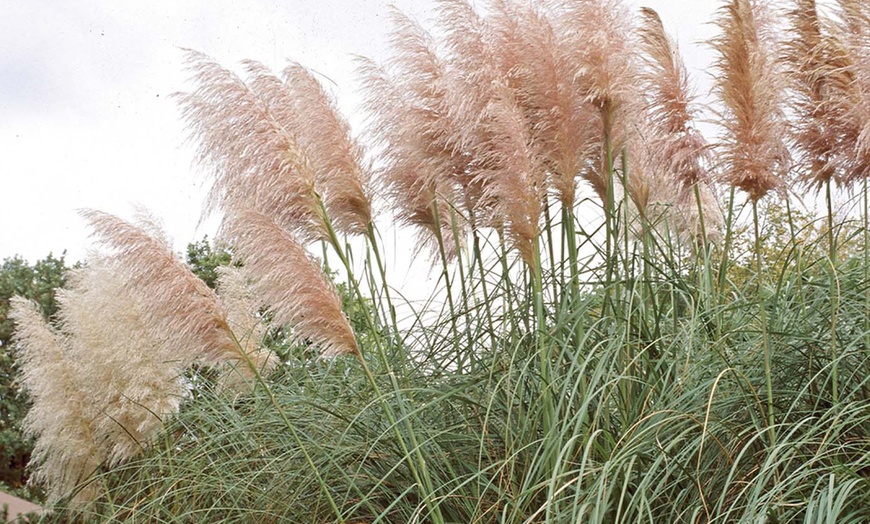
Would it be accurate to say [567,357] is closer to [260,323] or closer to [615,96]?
[615,96]

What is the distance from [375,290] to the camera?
4.82m

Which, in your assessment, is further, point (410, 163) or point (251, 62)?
point (410, 163)

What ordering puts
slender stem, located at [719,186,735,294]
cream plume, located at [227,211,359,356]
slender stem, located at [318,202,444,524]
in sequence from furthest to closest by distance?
slender stem, located at [719,186,735,294]
cream plume, located at [227,211,359,356]
slender stem, located at [318,202,444,524]

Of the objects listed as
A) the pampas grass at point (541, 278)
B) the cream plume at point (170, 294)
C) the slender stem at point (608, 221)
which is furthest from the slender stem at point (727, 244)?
the cream plume at point (170, 294)

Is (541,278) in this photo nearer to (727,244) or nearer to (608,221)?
(608,221)

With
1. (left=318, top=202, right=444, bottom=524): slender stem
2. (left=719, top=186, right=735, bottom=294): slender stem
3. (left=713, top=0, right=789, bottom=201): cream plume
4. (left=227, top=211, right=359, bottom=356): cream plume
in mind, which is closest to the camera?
(left=318, top=202, right=444, bottom=524): slender stem

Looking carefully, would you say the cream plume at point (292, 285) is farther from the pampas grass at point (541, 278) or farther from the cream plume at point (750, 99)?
the cream plume at point (750, 99)

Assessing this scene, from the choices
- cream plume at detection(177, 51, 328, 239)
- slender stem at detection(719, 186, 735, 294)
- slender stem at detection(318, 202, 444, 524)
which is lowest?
slender stem at detection(318, 202, 444, 524)

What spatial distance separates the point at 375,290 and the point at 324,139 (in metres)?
1.16

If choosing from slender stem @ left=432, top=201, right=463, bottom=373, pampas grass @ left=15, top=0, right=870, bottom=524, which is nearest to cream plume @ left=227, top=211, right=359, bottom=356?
pampas grass @ left=15, top=0, right=870, bottom=524

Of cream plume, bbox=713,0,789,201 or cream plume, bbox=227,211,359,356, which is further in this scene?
cream plume, bbox=713,0,789,201

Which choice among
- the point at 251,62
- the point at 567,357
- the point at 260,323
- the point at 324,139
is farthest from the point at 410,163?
the point at 260,323

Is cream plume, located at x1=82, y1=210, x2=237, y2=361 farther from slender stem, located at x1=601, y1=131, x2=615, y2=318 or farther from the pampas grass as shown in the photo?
slender stem, located at x1=601, y1=131, x2=615, y2=318

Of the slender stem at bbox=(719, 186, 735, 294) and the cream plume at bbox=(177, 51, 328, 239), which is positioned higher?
the cream plume at bbox=(177, 51, 328, 239)
